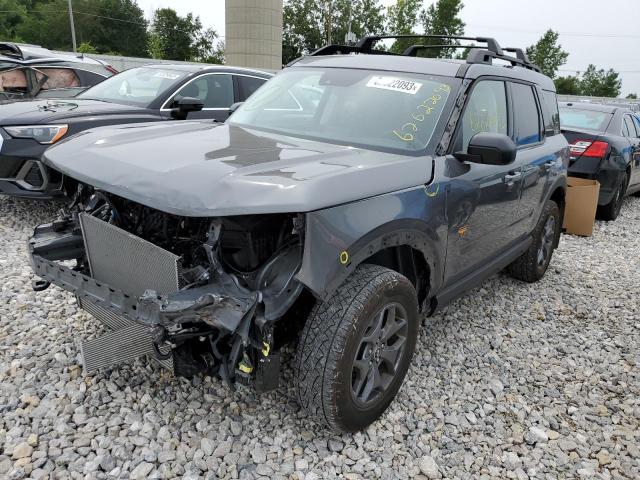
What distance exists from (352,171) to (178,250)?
96 centimetres

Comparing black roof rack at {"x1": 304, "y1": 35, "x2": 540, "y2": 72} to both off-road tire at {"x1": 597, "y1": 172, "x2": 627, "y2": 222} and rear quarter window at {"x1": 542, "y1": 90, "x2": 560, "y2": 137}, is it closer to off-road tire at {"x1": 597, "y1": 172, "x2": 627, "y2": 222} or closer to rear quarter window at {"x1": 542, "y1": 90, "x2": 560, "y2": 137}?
rear quarter window at {"x1": 542, "y1": 90, "x2": 560, "y2": 137}

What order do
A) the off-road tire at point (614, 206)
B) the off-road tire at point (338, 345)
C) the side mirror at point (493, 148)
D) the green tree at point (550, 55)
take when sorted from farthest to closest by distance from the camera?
the green tree at point (550, 55) < the off-road tire at point (614, 206) < the side mirror at point (493, 148) < the off-road tire at point (338, 345)

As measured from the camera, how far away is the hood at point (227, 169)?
2064mm

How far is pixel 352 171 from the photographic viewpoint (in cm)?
237

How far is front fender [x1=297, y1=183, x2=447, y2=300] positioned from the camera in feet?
6.92

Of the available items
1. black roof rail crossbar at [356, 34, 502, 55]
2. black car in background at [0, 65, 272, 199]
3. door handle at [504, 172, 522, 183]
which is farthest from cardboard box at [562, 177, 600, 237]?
black car in background at [0, 65, 272, 199]

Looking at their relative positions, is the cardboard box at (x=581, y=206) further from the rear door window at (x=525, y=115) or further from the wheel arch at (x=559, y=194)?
the rear door window at (x=525, y=115)

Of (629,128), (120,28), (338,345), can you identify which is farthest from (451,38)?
(120,28)

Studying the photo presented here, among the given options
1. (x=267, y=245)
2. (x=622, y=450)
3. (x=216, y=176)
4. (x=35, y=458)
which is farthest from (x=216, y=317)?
(x=622, y=450)

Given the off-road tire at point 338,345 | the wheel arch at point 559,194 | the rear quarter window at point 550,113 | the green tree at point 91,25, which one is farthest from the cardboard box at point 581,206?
the green tree at point 91,25

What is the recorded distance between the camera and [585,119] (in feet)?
26.2

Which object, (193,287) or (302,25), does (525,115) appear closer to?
(193,287)

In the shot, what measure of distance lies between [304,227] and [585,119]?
24.2 feet

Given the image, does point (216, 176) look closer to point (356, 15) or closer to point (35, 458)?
point (35, 458)
